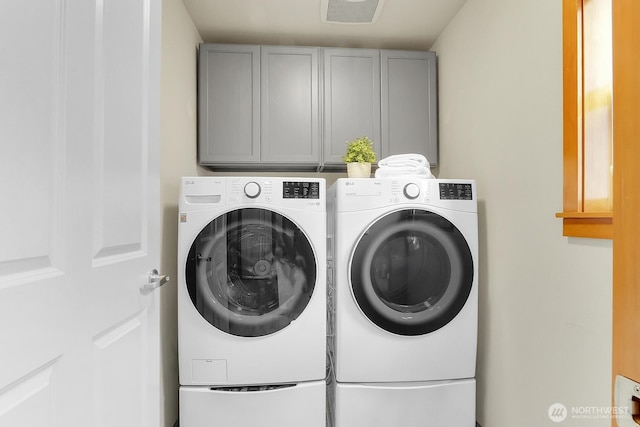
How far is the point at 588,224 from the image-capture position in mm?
1130

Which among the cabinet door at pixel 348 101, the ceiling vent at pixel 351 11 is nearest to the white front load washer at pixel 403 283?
the cabinet door at pixel 348 101

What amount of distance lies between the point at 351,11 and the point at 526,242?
5.05ft

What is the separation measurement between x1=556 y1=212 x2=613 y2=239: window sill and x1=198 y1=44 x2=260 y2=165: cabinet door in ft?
5.58

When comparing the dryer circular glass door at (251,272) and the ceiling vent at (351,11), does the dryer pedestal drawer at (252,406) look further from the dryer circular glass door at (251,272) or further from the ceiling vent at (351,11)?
the ceiling vent at (351,11)

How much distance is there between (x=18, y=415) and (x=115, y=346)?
326 millimetres

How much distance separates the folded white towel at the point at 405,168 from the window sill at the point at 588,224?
0.70 metres

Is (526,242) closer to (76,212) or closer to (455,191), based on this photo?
(455,191)

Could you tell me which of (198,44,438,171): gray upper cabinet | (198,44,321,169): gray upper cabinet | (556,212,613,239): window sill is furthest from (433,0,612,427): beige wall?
(198,44,321,169): gray upper cabinet

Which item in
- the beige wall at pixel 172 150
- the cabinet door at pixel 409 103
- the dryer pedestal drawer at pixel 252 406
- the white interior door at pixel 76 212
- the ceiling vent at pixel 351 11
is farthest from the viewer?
the cabinet door at pixel 409 103

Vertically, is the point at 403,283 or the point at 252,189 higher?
the point at 252,189

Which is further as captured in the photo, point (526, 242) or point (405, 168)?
point (405, 168)

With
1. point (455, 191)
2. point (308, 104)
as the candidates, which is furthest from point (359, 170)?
point (308, 104)

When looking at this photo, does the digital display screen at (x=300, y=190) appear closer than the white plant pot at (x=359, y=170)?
Yes

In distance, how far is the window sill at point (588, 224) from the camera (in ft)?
3.47
